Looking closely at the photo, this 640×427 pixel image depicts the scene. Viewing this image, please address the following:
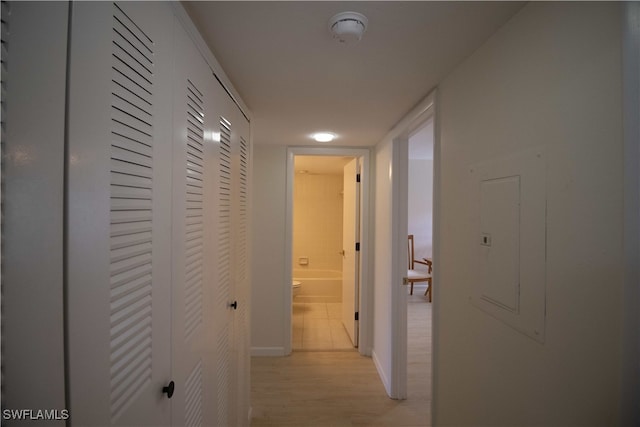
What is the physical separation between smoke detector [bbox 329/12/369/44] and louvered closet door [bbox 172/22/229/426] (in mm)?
493

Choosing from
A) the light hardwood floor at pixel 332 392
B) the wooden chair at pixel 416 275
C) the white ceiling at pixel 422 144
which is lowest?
the light hardwood floor at pixel 332 392

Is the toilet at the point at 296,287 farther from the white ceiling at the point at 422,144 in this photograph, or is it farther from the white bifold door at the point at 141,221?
the white bifold door at the point at 141,221

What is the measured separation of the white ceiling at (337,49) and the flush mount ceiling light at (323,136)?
0.57 meters

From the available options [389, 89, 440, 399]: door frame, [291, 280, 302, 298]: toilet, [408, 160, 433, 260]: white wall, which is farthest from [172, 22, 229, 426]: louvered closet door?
[408, 160, 433, 260]: white wall

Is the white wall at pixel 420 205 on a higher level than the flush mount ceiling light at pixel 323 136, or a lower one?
lower

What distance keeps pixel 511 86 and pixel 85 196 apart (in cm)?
122

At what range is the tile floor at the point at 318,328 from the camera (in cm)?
319

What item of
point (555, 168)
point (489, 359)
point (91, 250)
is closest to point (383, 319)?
point (489, 359)

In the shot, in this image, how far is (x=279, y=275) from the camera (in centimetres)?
300

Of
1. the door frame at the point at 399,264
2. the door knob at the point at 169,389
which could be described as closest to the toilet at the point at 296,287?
the door frame at the point at 399,264

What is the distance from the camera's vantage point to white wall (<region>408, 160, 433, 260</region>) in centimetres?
503

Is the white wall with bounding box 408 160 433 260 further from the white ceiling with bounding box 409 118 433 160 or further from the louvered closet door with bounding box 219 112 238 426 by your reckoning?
the louvered closet door with bounding box 219 112 238 426

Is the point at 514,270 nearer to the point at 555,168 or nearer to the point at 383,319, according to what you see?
the point at 555,168

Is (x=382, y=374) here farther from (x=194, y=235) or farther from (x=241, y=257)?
(x=194, y=235)
